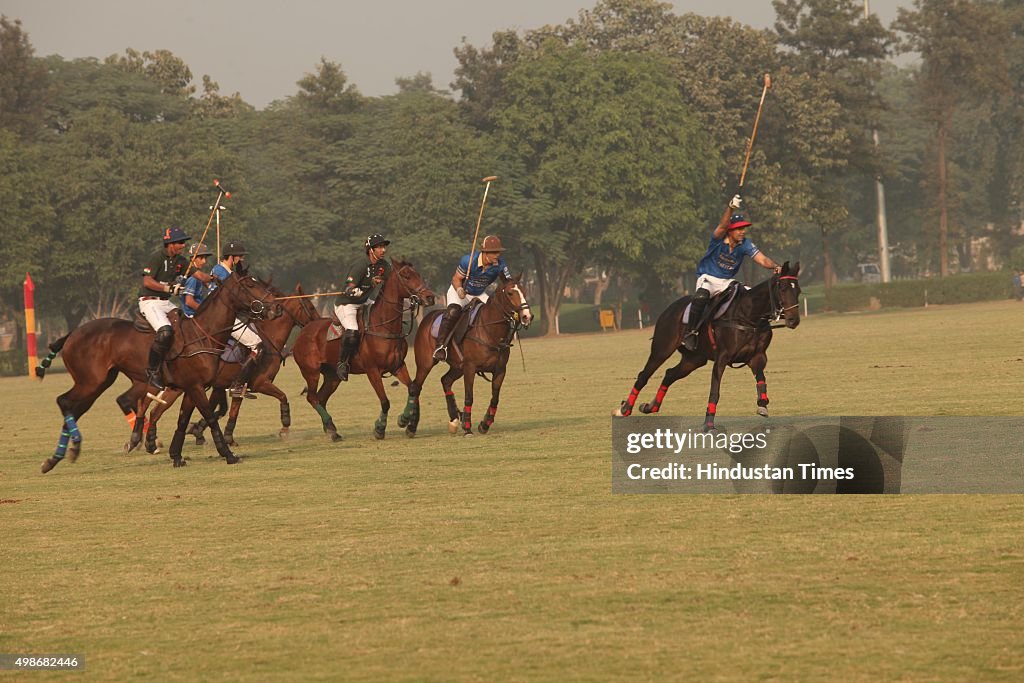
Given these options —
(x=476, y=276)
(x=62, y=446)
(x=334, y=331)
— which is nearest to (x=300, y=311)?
(x=334, y=331)

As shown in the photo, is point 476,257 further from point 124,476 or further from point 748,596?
point 748,596

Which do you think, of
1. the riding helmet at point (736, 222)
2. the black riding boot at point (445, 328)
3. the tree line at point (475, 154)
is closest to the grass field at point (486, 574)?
the black riding boot at point (445, 328)

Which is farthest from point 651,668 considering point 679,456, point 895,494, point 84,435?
point 84,435

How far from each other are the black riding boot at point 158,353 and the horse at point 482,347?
346cm

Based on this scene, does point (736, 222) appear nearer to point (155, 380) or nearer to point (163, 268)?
point (163, 268)

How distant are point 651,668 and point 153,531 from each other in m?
6.51

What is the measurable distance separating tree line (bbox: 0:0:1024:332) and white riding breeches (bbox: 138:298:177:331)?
170 ft

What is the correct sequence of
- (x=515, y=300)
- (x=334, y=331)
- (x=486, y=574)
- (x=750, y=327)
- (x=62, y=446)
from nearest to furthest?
1. (x=486, y=574)
2. (x=750, y=327)
3. (x=62, y=446)
4. (x=515, y=300)
5. (x=334, y=331)

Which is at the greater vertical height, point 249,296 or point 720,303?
point 249,296

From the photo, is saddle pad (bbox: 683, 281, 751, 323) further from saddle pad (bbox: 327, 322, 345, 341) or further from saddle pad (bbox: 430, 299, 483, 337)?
saddle pad (bbox: 327, 322, 345, 341)

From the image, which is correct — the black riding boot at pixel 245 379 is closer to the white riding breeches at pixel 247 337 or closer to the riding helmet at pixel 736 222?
the white riding breeches at pixel 247 337

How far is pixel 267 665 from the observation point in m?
8.11

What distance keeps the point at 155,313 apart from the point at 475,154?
202ft

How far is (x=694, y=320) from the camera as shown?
19.2 metres
